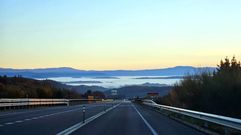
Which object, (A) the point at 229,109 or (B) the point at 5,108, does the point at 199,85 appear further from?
(B) the point at 5,108

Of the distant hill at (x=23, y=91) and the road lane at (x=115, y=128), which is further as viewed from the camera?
the distant hill at (x=23, y=91)

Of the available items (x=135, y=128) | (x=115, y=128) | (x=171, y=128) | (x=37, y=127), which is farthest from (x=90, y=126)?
(x=171, y=128)

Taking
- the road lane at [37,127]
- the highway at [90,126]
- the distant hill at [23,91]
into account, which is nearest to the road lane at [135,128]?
the highway at [90,126]

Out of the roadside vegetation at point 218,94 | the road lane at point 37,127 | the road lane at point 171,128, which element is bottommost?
the road lane at point 171,128

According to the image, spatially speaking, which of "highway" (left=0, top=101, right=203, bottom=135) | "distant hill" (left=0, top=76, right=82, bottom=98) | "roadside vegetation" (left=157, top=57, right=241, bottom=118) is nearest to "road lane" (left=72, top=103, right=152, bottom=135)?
"highway" (left=0, top=101, right=203, bottom=135)

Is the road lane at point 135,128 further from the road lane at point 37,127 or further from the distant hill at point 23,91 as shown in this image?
the distant hill at point 23,91

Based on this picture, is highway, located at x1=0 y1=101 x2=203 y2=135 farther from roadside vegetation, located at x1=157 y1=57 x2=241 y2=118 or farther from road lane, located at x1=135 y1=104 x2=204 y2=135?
roadside vegetation, located at x1=157 y1=57 x2=241 y2=118

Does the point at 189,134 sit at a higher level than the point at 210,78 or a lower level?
lower

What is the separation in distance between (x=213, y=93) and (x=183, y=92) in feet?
49.8

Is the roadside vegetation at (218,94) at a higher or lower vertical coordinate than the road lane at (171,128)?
higher

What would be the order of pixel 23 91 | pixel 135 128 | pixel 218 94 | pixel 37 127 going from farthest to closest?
pixel 23 91
pixel 218 94
pixel 135 128
pixel 37 127

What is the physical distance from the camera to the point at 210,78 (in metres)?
45.9

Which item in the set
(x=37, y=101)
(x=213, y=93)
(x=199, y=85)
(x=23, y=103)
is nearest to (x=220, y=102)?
(x=213, y=93)

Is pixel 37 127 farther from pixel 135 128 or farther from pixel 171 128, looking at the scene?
pixel 171 128
